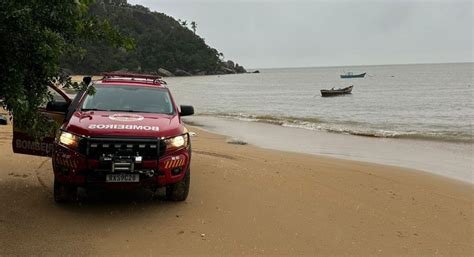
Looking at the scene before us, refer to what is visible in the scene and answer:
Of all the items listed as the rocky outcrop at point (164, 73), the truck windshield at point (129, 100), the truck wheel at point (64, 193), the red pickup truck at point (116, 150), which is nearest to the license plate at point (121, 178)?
the red pickup truck at point (116, 150)

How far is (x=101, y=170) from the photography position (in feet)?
17.5

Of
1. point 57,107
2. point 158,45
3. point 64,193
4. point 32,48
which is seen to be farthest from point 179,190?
point 158,45

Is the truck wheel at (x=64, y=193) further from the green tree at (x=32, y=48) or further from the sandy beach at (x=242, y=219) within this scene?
the green tree at (x=32, y=48)

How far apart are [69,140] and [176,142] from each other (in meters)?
1.23

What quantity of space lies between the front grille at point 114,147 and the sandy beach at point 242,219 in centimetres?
82

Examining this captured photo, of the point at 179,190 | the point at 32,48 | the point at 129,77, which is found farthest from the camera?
the point at 129,77

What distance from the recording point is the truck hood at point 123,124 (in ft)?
17.8

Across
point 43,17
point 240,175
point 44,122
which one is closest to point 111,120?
point 44,122

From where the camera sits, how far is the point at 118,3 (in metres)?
141

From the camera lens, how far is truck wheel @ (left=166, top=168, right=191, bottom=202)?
20.2ft

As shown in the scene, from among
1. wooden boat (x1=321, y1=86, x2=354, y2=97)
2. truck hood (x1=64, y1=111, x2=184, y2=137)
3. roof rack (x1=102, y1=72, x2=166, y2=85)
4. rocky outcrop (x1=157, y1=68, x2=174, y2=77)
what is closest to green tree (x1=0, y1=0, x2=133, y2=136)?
truck hood (x1=64, y1=111, x2=184, y2=137)

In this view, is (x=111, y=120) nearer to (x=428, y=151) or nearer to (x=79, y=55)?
(x=79, y=55)

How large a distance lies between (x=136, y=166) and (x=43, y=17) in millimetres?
1917

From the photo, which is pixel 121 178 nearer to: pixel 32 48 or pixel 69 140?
pixel 69 140
